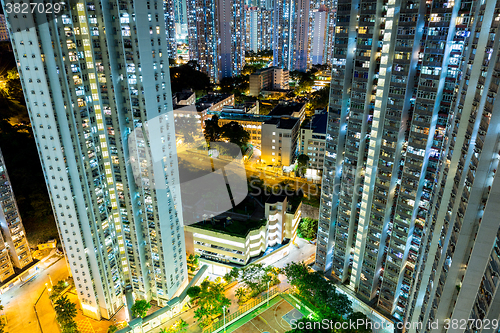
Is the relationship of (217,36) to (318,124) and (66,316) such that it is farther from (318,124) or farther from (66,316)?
(66,316)

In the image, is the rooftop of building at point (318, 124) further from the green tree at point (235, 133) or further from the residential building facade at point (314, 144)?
the green tree at point (235, 133)

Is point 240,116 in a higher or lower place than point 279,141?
higher

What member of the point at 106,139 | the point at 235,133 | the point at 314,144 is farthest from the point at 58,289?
the point at 314,144

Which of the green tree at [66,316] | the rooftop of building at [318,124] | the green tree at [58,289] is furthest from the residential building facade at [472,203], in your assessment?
the green tree at [58,289]

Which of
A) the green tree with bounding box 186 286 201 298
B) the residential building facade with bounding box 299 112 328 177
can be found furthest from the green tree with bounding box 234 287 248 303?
the residential building facade with bounding box 299 112 328 177

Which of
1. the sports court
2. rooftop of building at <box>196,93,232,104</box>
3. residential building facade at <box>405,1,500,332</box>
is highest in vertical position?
residential building facade at <box>405,1,500,332</box>

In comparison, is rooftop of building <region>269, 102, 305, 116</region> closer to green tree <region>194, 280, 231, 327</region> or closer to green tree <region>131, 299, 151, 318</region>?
green tree <region>194, 280, 231, 327</region>
